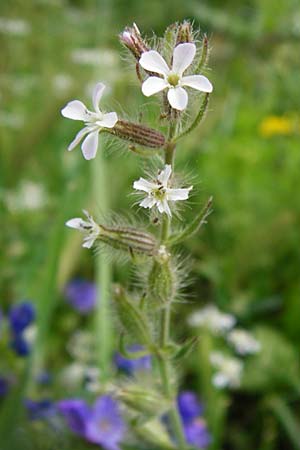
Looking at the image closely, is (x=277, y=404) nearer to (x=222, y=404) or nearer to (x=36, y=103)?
(x=222, y=404)

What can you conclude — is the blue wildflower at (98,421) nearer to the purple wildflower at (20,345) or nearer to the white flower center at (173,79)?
the purple wildflower at (20,345)

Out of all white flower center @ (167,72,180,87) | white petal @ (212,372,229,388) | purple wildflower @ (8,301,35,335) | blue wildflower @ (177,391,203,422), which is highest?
white flower center @ (167,72,180,87)

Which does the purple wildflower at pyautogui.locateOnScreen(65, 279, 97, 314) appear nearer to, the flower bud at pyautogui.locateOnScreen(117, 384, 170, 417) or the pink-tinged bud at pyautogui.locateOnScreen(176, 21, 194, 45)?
the flower bud at pyautogui.locateOnScreen(117, 384, 170, 417)

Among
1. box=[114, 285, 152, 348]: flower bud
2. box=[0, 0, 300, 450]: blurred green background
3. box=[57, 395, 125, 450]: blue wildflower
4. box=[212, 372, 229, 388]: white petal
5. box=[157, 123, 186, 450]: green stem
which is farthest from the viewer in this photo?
box=[0, 0, 300, 450]: blurred green background

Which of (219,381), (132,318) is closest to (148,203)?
(132,318)

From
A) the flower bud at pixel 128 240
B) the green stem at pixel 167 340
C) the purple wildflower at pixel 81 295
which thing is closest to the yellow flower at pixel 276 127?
the purple wildflower at pixel 81 295

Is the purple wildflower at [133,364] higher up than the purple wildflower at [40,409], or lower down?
higher up

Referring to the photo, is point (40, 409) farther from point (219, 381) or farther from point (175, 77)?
point (175, 77)

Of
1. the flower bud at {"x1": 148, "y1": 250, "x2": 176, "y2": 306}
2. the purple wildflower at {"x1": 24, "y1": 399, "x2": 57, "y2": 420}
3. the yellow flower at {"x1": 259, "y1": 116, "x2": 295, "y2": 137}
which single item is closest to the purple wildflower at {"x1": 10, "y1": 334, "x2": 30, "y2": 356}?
the purple wildflower at {"x1": 24, "y1": 399, "x2": 57, "y2": 420}
